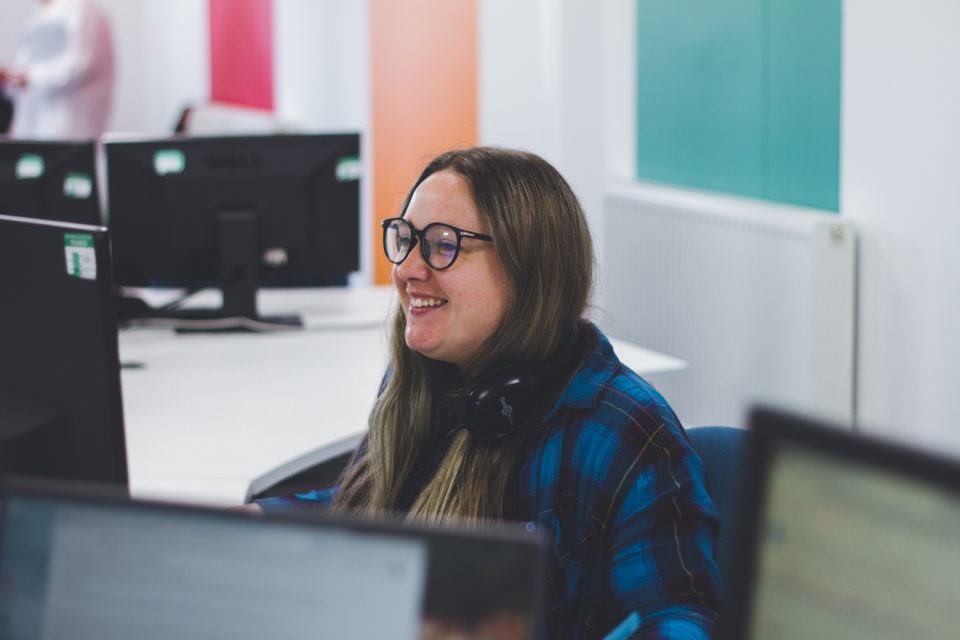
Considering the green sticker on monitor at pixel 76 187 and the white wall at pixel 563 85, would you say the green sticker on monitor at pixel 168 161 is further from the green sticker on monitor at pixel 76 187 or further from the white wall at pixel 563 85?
the white wall at pixel 563 85

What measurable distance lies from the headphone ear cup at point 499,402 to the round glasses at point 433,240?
17cm

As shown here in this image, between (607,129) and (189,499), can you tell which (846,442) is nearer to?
(189,499)

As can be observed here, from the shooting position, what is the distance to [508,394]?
1.39m

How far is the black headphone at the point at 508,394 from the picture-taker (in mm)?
1397

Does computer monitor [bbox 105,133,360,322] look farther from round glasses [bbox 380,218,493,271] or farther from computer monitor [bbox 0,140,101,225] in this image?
round glasses [bbox 380,218,493,271]

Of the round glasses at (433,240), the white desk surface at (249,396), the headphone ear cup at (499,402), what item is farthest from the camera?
the white desk surface at (249,396)

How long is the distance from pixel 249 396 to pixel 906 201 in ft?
5.29

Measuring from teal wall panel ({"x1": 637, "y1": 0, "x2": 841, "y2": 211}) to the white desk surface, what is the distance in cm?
97

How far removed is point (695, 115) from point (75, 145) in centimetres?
194

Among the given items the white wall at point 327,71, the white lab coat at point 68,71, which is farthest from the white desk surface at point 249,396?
the white lab coat at point 68,71

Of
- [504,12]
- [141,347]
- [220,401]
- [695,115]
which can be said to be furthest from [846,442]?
[504,12]

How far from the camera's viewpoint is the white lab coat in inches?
261

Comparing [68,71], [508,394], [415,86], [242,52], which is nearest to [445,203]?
[508,394]

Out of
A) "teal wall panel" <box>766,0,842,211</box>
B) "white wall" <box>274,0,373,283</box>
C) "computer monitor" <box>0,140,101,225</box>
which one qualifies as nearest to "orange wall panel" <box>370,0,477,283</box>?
"white wall" <box>274,0,373,283</box>
